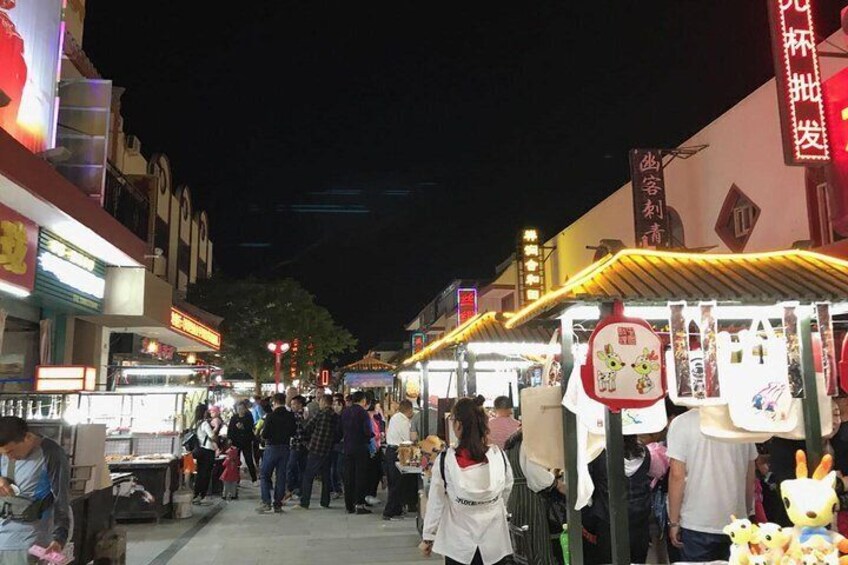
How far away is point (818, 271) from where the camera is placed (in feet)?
18.6

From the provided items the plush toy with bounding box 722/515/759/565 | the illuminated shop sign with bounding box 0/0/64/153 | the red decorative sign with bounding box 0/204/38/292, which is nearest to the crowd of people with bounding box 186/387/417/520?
the red decorative sign with bounding box 0/204/38/292

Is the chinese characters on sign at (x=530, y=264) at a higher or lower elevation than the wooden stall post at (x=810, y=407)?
higher

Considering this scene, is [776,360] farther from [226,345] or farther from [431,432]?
[226,345]

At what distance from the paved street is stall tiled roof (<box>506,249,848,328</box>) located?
→ 4.75 meters

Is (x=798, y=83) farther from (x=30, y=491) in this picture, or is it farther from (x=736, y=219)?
(x=30, y=491)

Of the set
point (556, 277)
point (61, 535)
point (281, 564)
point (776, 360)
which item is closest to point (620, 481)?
point (776, 360)

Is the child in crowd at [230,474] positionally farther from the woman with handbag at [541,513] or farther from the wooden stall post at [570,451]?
the wooden stall post at [570,451]

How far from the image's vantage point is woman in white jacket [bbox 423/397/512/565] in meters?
5.05

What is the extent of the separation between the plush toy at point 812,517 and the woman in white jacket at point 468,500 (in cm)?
199

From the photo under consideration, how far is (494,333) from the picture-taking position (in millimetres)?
10680

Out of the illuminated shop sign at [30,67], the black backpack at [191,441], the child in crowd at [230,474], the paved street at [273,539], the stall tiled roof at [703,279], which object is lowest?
the paved street at [273,539]

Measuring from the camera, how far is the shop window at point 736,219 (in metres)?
12.9

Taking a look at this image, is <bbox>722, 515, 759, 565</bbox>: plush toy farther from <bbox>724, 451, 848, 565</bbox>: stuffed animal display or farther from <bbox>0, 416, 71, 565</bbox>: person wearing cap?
<bbox>0, 416, 71, 565</bbox>: person wearing cap

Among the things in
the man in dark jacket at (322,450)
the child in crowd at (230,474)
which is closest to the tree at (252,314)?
the child in crowd at (230,474)
